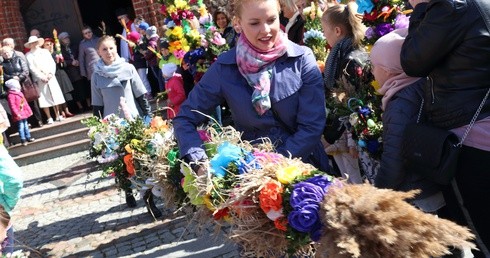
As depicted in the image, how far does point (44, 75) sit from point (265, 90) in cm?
951

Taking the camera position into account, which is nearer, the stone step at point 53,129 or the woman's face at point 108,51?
the woman's face at point 108,51

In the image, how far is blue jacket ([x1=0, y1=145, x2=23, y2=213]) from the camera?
369 centimetres

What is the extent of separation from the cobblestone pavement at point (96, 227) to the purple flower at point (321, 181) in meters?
2.35

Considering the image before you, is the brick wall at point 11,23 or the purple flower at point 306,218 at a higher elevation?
the brick wall at point 11,23

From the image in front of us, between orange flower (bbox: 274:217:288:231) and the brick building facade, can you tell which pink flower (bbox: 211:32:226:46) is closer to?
orange flower (bbox: 274:217:288:231)

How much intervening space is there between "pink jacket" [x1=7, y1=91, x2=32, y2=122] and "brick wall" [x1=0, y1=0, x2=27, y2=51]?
1548 mm

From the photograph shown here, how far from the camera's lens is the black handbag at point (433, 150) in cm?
229

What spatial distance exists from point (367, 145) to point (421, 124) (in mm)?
921

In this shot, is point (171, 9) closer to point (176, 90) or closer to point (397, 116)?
point (176, 90)

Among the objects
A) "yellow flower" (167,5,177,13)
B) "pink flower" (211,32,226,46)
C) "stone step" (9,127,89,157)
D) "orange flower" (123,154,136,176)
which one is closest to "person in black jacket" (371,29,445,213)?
"orange flower" (123,154,136,176)

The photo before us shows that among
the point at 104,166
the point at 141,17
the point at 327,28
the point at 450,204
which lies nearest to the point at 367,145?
the point at 450,204

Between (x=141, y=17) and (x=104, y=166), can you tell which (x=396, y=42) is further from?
(x=141, y=17)

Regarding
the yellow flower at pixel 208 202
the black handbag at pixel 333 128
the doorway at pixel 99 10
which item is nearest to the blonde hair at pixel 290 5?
the black handbag at pixel 333 128

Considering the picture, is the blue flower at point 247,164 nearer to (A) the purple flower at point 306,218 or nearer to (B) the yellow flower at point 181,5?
(A) the purple flower at point 306,218
